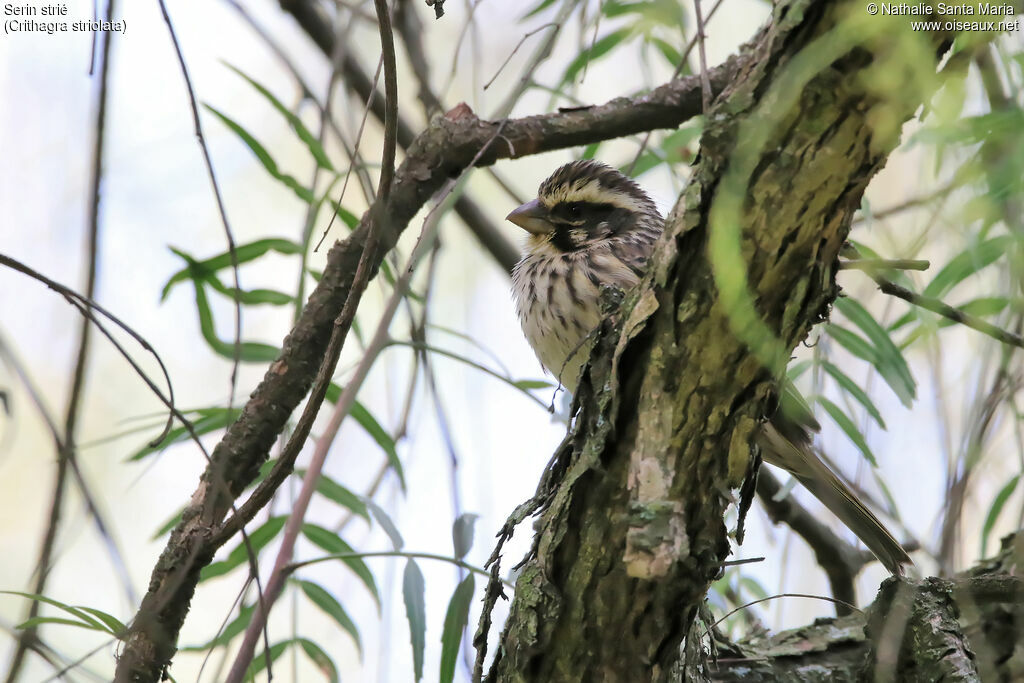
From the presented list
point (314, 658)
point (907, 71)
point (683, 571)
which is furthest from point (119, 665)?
point (907, 71)

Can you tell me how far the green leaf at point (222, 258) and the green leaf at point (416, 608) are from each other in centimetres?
97

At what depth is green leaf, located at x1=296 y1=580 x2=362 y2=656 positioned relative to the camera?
9.32ft

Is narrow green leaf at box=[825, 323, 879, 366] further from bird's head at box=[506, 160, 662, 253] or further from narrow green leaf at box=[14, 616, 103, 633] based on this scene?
narrow green leaf at box=[14, 616, 103, 633]

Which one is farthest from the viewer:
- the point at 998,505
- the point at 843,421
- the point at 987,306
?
the point at 843,421

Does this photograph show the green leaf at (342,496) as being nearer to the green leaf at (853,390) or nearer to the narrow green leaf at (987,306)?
the green leaf at (853,390)

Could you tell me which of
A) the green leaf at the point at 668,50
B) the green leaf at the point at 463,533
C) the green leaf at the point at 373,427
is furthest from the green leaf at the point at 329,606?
the green leaf at the point at 668,50

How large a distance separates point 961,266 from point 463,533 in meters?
1.37

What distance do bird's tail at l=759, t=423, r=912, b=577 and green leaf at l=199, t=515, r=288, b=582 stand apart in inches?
54.2

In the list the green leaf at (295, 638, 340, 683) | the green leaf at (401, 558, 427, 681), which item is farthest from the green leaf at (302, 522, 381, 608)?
the green leaf at (401, 558, 427, 681)

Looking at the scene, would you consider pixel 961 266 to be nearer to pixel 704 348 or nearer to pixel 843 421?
pixel 843 421

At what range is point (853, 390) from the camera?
274cm

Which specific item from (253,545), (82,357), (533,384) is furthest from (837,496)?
(82,357)

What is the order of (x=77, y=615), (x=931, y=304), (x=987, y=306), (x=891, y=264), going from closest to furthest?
(x=891, y=264), (x=77, y=615), (x=987, y=306), (x=931, y=304)

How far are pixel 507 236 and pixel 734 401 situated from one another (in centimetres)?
260
